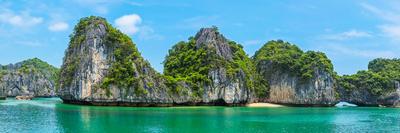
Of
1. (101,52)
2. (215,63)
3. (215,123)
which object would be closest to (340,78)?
(215,63)

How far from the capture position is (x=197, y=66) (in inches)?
2424

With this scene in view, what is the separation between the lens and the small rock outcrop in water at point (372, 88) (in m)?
70.3

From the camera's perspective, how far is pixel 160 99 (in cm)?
5462

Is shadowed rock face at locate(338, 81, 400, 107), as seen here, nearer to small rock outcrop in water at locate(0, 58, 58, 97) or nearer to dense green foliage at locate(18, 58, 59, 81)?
small rock outcrop in water at locate(0, 58, 58, 97)

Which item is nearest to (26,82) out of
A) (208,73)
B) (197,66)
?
(197,66)

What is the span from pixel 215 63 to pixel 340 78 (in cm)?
2619

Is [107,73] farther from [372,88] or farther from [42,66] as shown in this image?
[42,66]

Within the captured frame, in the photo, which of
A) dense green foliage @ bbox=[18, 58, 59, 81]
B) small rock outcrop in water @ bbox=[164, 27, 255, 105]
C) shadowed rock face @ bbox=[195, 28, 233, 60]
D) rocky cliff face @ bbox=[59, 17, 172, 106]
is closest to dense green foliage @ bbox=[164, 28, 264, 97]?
small rock outcrop in water @ bbox=[164, 27, 255, 105]

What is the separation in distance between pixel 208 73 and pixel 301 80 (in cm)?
1542

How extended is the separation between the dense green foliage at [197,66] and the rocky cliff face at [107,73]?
3906 millimetres

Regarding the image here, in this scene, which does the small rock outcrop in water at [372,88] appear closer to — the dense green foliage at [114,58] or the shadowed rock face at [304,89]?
the shadowed rock face at [304,89]

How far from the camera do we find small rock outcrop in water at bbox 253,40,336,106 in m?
65.7

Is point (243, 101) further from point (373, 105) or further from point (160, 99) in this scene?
point (373, 105)

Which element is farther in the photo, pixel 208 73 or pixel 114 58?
pixel 208 73
